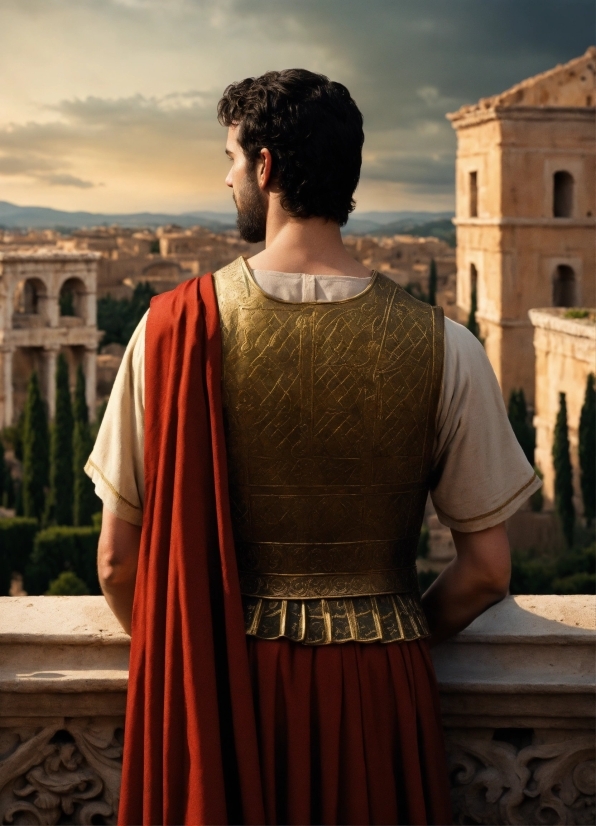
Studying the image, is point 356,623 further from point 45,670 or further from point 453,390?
point 45,670

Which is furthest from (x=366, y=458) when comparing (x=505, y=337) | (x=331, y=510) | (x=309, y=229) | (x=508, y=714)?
(x=505, y=337)

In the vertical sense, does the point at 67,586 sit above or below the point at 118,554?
below

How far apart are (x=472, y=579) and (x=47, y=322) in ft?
91.5

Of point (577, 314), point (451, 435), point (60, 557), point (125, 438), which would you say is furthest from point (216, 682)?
point (60, 557)

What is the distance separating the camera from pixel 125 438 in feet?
7.51

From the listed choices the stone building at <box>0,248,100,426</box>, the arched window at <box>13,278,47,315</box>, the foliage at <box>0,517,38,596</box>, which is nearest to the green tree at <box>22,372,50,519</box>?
the foliage at <box>0,517,38,596</box>

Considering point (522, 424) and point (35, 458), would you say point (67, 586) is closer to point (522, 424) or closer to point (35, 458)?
point (35, 458)

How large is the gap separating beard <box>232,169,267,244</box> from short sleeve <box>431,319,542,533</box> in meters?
0.36

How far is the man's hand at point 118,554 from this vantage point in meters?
2.30

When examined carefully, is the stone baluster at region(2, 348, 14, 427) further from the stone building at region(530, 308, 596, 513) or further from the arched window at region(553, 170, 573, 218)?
the stone building at region(530, 308, 596, 513)

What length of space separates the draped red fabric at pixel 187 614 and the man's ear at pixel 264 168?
0.19m

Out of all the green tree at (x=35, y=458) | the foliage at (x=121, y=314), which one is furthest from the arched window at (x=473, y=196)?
the foliage at (x=121, y=314)

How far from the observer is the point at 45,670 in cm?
248

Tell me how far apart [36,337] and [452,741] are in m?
27.6
